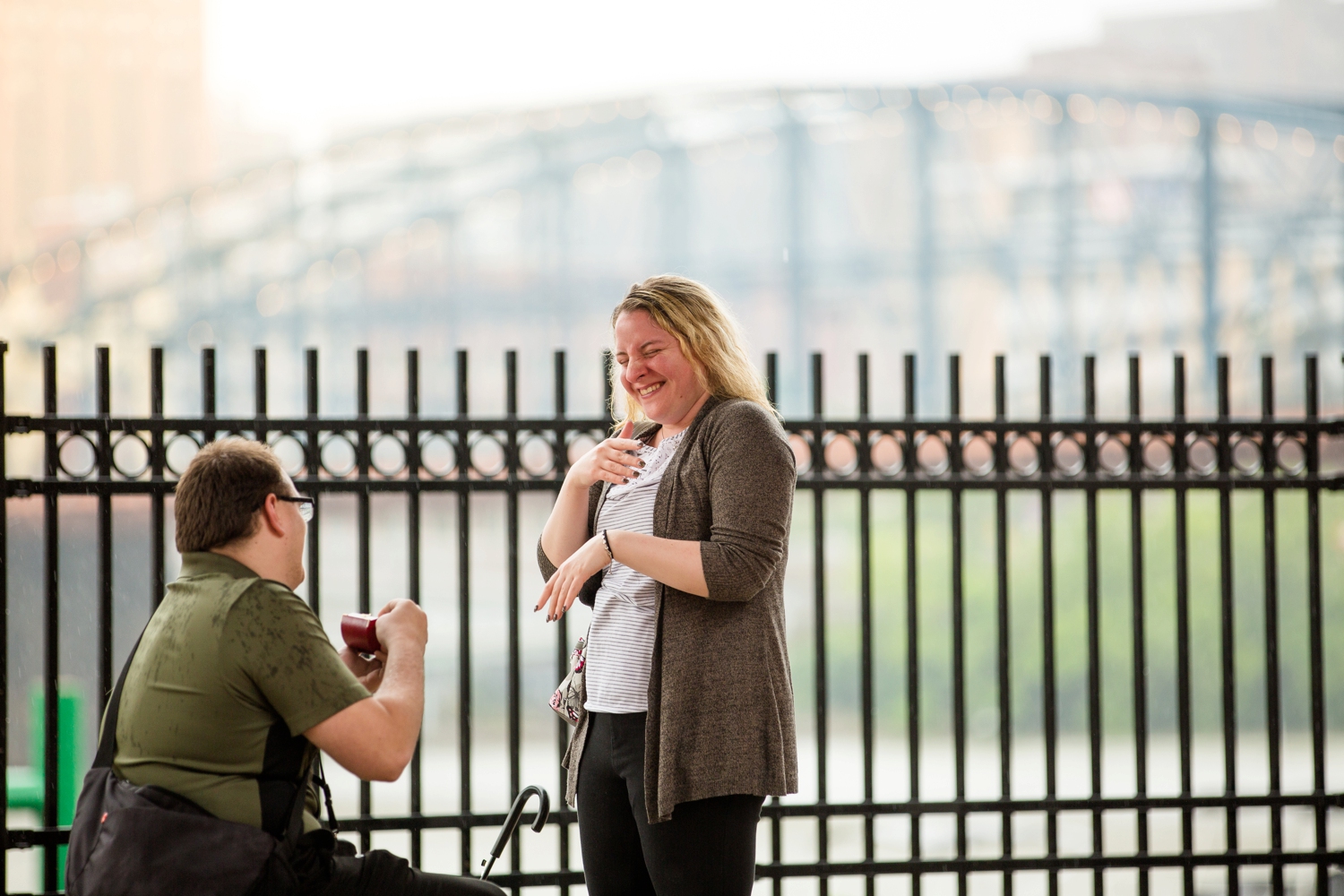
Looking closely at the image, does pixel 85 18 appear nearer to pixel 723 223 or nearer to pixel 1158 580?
pixel 723 223

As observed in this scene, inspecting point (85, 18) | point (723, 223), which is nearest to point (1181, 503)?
point (723, 223)

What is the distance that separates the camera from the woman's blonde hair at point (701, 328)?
216 centimetres

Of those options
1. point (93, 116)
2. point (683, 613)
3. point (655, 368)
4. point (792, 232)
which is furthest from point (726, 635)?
point (93, 116)

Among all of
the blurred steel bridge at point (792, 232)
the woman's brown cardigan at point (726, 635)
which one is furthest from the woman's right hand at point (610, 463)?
the blurred steel bridge at point (792, 232)

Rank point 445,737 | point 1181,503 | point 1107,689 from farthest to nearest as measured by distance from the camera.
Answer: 1. point 445,737
2. point 1107,689
3. point 1181,503

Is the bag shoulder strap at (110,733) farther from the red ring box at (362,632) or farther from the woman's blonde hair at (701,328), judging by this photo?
the woman's blonde hair at (701,328)

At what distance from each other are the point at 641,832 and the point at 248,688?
74 centimetres

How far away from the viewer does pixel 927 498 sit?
26844mm

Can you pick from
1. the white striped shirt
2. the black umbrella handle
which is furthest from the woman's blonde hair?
the black umbrella handle

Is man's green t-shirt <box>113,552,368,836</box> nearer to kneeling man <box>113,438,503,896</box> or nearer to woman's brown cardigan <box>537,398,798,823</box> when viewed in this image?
kneeling man <box>113,438,503,896</box>

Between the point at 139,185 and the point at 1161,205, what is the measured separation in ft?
87.4

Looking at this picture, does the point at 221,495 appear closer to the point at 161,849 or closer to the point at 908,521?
the point at 161,849

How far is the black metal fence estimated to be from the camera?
3.03m

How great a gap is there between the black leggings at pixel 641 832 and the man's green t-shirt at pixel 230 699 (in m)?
0.53
